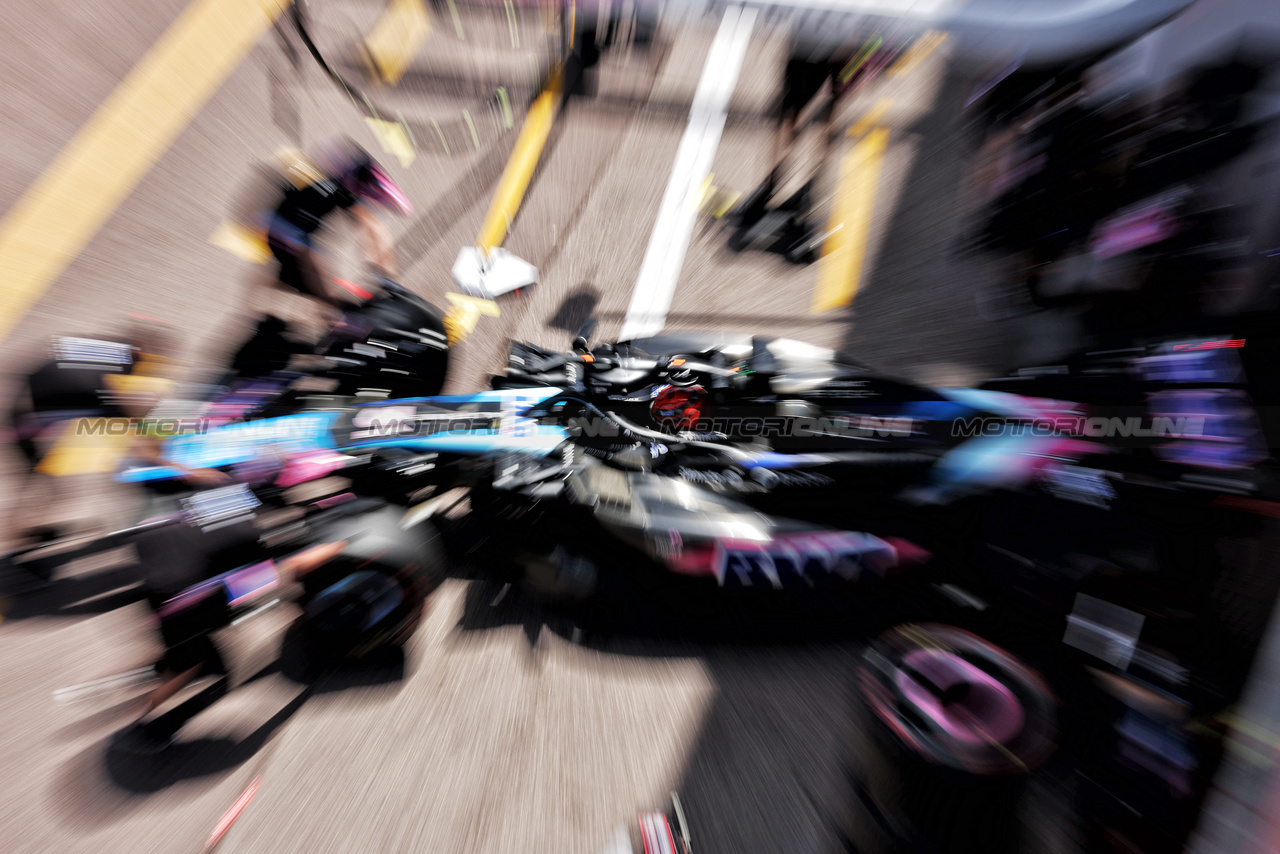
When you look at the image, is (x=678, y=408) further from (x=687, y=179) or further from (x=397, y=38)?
(x=397, y=38)

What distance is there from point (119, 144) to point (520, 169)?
3.02m

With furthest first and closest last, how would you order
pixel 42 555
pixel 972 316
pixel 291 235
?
1. pixel 972 316
2. pixel 291 235
3. pixel 42 555

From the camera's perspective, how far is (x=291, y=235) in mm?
2537

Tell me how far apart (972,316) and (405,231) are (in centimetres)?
435

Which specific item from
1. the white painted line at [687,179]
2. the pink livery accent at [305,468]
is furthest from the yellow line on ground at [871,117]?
the pink livery accent at [305,468]

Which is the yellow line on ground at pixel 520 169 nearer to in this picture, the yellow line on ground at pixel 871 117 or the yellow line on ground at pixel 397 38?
the yellow line on ground at pixel 397 38

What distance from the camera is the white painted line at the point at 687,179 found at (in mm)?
3598

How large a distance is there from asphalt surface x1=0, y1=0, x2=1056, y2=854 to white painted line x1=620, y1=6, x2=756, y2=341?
12 centimetres

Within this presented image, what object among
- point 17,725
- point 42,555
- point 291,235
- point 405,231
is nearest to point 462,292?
point 405,231

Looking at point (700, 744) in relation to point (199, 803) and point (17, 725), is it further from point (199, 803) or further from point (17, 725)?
point (17, 725)

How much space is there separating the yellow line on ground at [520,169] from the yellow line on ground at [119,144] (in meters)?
2.56

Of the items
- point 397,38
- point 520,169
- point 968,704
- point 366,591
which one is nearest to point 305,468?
point 366,591

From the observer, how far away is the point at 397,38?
4836mm

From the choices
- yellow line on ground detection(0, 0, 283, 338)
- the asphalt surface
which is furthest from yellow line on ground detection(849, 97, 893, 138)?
yellow line on ground detection(0, 0, 283, 338)
